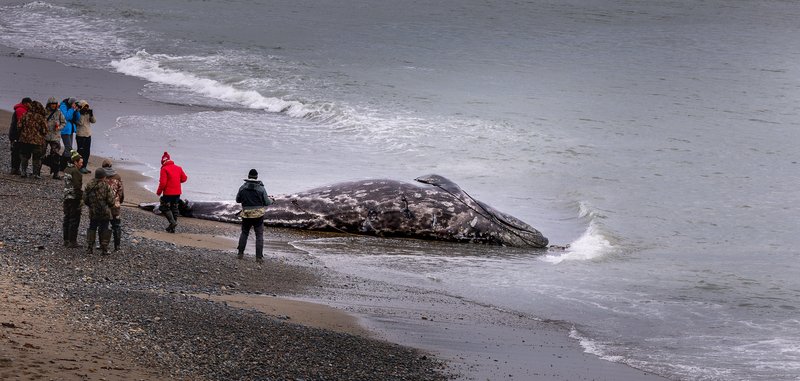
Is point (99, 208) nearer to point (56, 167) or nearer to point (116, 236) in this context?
point (116, 236)

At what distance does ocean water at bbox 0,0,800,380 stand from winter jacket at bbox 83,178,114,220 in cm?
363

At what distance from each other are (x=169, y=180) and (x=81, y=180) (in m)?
2.71

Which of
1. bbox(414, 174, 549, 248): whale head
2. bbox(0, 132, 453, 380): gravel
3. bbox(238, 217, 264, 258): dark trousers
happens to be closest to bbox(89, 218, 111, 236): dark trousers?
bbox(0, 132, 453, 380): gravel

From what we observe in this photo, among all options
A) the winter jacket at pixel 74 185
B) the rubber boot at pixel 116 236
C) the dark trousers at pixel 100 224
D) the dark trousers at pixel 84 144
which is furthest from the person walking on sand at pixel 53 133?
the dark trousers at pixel 100 224

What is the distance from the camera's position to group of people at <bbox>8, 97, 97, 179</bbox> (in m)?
18.6

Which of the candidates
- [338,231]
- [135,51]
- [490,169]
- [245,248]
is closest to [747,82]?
[490,169]

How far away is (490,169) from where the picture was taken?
85.5 ft

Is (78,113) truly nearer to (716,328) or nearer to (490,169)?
(490,169)

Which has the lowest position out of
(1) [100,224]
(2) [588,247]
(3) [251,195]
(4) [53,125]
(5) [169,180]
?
(1) [100,224]

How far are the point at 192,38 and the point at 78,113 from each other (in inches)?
1413

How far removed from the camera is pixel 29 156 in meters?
18.7

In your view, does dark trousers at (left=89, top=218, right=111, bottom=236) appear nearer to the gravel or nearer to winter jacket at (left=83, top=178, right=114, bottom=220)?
winter jacket at (left=83, top=178, right=114, bottom=220)

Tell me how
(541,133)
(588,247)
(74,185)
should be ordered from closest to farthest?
(74,185) → (588,247) → (541,133)

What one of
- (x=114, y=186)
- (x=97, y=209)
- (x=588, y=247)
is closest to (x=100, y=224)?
(x=97, y=209)
